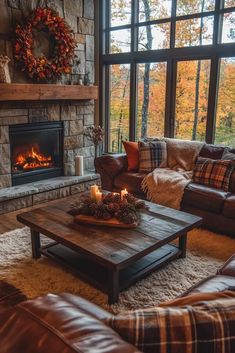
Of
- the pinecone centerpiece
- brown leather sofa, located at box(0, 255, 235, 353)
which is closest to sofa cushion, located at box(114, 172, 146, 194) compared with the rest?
the pinecone centerpiece

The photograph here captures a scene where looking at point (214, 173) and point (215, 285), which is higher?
point (214, 173)

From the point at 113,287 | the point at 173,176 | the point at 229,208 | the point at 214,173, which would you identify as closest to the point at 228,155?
the point at 214,173

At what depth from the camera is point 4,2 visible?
406 centimetres

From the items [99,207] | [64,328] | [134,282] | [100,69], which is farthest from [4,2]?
[64,328]

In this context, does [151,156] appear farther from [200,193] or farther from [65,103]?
[65,103]

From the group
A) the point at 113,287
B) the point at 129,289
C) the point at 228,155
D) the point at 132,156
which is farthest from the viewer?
the point at 132,156

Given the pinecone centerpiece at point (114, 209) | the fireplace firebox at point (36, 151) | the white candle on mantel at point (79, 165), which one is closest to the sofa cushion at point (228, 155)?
the pinecone centerpiece at point (114, 209)

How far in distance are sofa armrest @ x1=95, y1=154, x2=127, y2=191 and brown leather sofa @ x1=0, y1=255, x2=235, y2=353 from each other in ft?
10.8

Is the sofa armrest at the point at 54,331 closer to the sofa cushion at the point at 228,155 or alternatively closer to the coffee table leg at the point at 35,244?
the coffee table leg at the point at 35,244

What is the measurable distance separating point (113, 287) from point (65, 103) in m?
3.30

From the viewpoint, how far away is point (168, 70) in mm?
4887

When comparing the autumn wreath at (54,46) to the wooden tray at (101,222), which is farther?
the autumn wreath at (54,46)

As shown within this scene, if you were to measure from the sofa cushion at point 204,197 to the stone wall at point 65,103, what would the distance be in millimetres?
2180

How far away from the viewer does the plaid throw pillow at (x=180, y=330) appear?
86 cm
